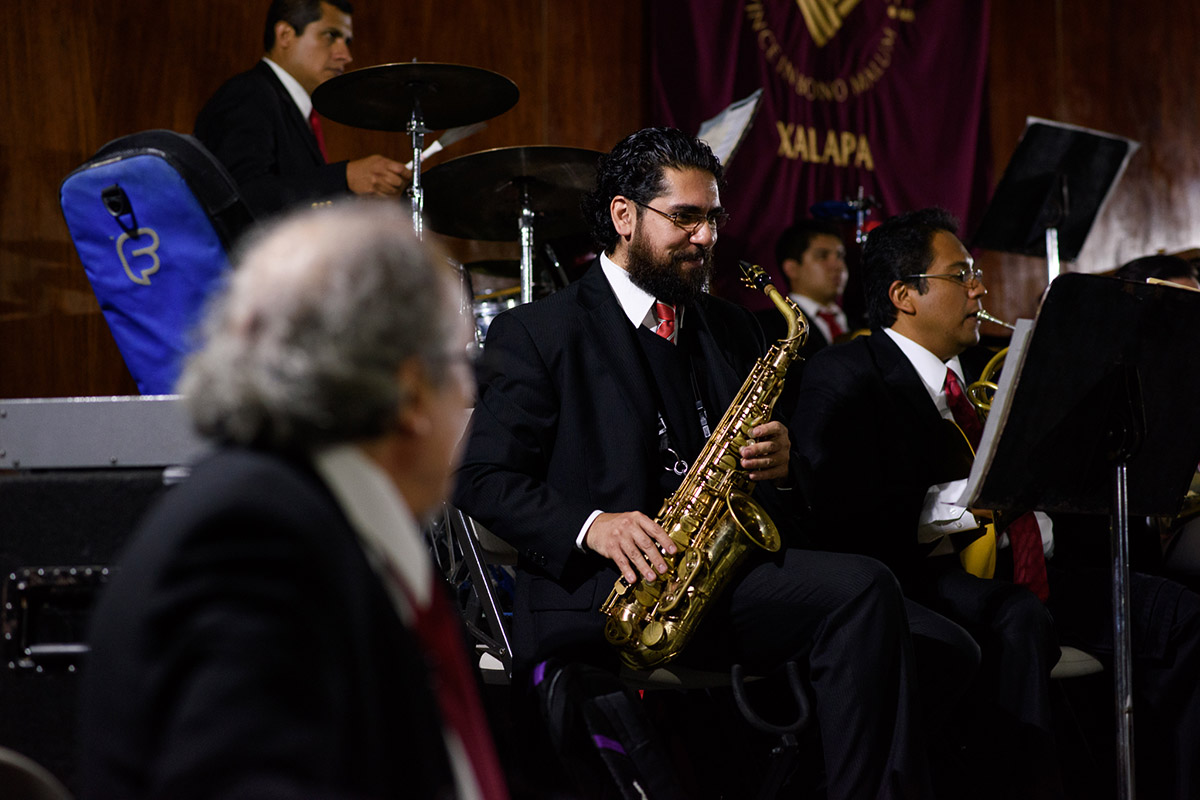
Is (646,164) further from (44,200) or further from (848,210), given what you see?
(848,210)

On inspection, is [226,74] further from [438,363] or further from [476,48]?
[438,363]

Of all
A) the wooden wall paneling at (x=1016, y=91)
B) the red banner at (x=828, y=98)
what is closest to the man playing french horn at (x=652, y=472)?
the red banner at (x=828, y=98)

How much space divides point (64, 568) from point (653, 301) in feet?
5.24

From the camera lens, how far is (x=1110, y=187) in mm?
5145

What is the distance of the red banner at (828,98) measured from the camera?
5559 mm

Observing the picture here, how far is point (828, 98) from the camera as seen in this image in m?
6.11

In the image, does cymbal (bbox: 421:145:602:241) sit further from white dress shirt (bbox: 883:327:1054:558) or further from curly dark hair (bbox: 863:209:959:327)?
white dress shirt (bbox: 883:327:1054:558)

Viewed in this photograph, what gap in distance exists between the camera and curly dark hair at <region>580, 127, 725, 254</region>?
9.69 ft

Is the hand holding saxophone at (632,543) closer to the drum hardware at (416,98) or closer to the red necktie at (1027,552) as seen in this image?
the red necktie at (1027,552)

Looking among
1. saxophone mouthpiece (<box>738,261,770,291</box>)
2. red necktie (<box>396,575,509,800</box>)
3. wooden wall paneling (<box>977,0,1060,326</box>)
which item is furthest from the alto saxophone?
wooden wall paneling (<box>977,0,1060,326</box>)

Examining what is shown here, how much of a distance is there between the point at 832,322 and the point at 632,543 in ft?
11.1

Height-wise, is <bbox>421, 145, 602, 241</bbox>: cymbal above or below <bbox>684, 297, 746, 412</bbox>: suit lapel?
above

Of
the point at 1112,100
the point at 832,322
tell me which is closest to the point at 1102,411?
the point at 832,322

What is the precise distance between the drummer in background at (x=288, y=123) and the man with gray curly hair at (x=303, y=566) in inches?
103
